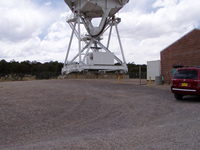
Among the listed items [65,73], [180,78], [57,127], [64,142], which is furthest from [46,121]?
[65,73]

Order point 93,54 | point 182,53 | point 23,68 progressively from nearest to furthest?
point 182,53 < point 93,54 < point 23,68

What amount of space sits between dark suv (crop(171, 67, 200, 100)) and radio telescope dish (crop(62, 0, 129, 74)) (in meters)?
32.4

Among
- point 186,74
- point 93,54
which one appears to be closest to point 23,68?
point 93,54

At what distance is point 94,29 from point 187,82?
118 feet

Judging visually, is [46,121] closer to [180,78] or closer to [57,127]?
[57,127]

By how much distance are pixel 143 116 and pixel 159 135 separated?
105 inches

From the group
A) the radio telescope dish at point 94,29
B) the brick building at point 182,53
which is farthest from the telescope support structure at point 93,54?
the brick building at point 182,53

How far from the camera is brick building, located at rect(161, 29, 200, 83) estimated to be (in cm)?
2320

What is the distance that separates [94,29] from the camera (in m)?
47.2

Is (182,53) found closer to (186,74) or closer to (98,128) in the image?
(186,74)

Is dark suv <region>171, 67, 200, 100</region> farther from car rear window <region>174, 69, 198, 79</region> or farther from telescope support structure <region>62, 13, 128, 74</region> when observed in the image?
telescope support structure <region>62, 13, 128, 74</region>

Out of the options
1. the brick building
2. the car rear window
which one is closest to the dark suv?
the car rear window

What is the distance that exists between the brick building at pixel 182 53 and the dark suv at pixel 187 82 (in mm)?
10536

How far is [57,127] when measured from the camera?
729 cm
